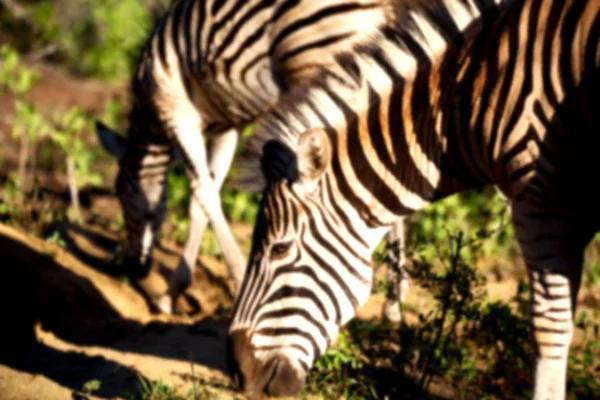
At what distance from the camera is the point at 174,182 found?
28.1 ft

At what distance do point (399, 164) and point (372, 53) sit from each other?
516 millimetres

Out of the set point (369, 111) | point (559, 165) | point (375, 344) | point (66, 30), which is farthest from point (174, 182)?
point (66, 30)

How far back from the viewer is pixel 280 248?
10.9ft

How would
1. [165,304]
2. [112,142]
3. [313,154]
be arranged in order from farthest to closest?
[112,142]
[165,304]
[313,154]

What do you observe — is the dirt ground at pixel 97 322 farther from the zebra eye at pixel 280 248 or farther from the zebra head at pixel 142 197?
the zebra eye at pixel 280 248

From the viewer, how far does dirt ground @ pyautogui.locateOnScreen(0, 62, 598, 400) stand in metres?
4.29

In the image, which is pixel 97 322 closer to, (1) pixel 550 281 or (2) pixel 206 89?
(2) pixel 206 89

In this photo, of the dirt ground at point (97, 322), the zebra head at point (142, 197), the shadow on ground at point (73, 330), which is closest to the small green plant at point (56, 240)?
the dirt ground at point (97, 322)

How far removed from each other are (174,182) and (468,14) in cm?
564

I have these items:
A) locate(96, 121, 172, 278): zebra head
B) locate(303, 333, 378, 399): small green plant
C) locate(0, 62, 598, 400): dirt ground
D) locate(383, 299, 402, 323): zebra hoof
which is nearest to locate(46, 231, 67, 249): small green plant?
locate(0, 62, 598, 400): dirt ground

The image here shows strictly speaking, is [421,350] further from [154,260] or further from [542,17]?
[154,260]

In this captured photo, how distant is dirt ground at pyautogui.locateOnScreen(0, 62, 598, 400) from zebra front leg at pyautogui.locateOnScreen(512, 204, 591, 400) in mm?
1067

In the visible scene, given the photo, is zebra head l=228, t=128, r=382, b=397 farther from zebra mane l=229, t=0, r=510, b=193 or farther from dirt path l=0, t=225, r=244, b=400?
dirt path l=0, t=225, r=244, b=400

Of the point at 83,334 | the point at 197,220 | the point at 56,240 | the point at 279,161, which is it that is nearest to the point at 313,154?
the point at 279,161
